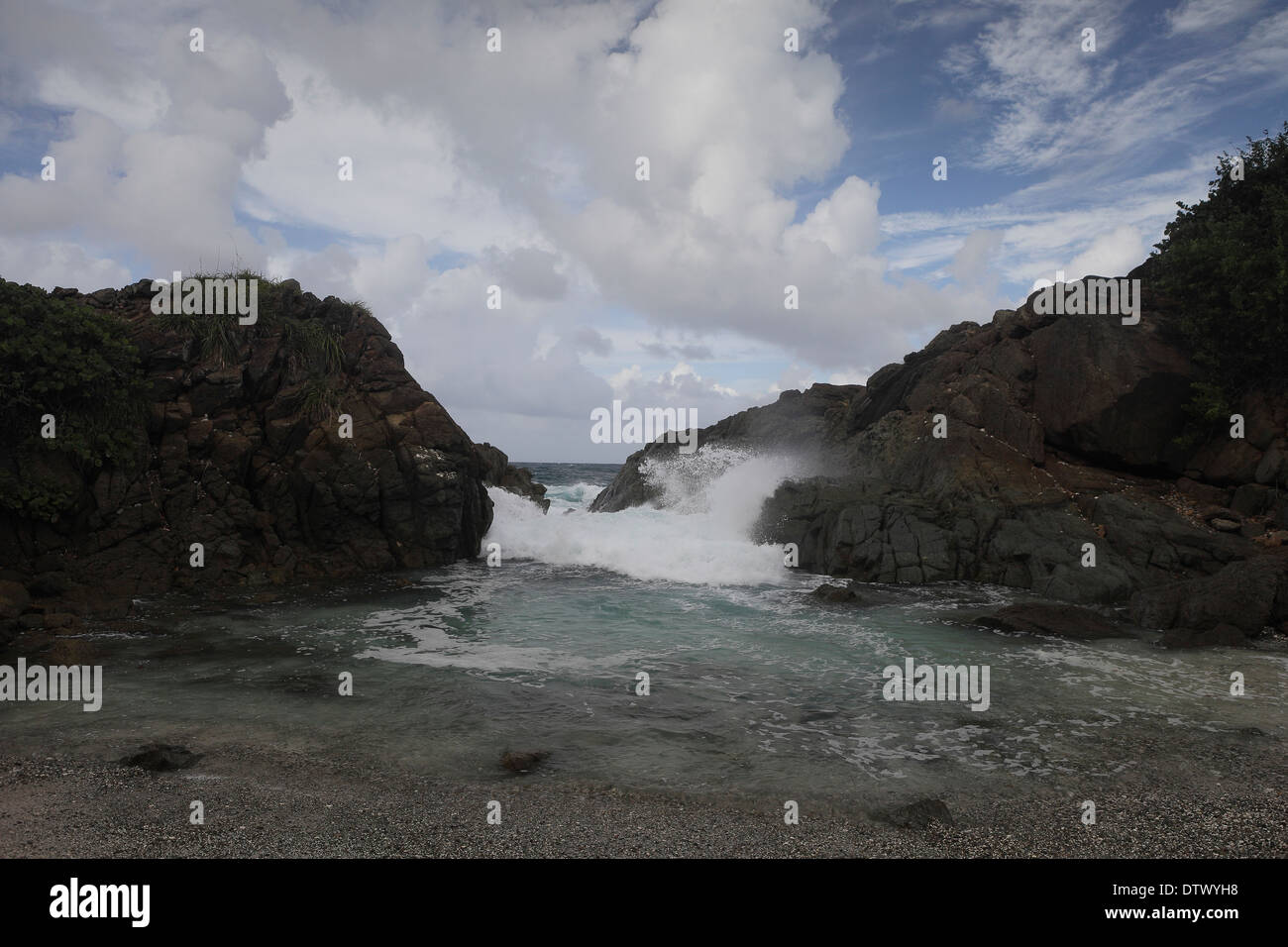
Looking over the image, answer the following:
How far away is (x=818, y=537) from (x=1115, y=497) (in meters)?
8.39

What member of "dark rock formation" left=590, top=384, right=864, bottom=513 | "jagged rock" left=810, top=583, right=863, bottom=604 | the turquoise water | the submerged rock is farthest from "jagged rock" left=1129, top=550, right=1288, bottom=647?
"dark rock formation" left=590, top=384, right=864, bottom=513

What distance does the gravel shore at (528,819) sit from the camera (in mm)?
6160

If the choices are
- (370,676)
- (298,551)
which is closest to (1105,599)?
(370,676)

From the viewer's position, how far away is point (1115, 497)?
792 inches

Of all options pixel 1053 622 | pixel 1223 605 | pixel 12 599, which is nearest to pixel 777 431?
pixel 1053 622

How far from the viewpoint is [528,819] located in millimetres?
6723

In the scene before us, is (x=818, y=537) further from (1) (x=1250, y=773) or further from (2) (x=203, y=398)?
(2) (x=203, y=398)

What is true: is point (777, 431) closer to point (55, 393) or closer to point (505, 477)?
point (505, 477)

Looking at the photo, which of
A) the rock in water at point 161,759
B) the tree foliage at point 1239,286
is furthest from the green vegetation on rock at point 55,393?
the tree foliage at point 1239,286

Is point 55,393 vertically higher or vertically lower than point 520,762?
higher

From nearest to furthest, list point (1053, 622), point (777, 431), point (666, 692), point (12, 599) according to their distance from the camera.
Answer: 1. point (666, 692)
2. point (12, 599)
3. point (1053, 622)
4. point (777, 431)

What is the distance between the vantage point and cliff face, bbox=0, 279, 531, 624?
672 inches

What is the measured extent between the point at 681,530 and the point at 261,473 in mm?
14819

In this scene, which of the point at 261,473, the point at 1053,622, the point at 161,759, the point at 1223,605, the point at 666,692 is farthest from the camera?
the point at 261,473
